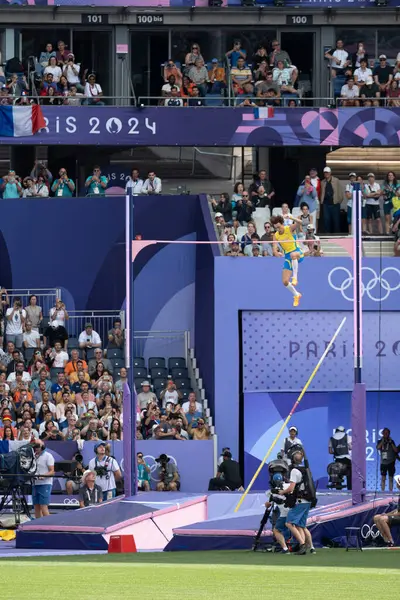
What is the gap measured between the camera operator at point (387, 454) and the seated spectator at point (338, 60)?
10.3 m

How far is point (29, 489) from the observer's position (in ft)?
85.1

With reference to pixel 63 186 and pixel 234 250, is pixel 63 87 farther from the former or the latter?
pixel 234 250

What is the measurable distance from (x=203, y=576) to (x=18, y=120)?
748 inches

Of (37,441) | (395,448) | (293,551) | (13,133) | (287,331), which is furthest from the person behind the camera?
(13,133)

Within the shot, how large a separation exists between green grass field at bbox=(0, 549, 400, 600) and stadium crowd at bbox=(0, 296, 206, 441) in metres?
7.82

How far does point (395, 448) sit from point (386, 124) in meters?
8.76

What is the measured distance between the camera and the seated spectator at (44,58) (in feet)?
112

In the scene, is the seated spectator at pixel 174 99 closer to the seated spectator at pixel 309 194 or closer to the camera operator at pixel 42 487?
the seated spectator at pixel 309 194

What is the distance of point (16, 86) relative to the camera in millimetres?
33219

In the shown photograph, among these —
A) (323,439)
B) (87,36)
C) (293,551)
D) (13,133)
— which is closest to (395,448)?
(323,439)

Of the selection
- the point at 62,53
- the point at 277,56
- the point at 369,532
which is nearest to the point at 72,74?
the point at 62,53

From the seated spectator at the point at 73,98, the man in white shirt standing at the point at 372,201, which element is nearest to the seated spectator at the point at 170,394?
the man in white shirt standing at the point at 372,201

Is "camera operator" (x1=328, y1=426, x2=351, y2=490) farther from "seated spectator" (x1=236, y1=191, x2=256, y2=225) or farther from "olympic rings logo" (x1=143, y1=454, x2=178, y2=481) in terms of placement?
"seated spectator" (x1=236, y1=191, x2=256, y2=225)

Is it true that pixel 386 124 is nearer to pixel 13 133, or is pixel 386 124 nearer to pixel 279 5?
pixel 279 5
